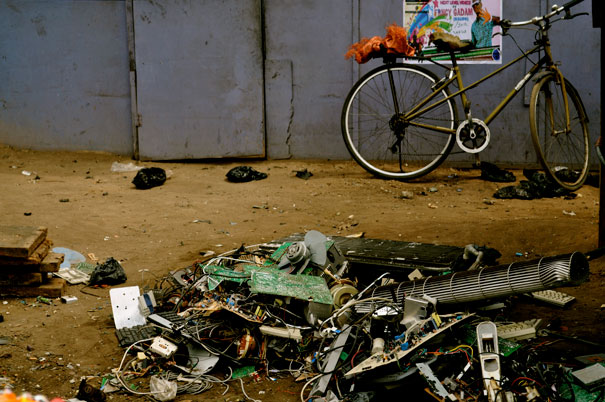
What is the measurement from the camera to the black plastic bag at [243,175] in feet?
21.7

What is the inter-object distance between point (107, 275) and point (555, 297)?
272 centimetres

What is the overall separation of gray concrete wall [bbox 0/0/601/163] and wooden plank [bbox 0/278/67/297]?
3805mm

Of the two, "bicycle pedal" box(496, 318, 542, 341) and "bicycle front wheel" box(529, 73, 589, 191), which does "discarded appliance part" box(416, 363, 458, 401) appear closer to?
"bicycle pedal" box(496, 318, 542, 341)

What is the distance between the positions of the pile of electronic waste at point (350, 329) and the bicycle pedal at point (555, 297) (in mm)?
345

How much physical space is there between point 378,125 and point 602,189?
3375 millimetres

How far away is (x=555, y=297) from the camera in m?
3.62

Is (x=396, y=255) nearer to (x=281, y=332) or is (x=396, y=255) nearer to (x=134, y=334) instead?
(x=281, y=332)

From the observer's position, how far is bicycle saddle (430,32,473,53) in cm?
579

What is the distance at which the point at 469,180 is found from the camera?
6500 mm

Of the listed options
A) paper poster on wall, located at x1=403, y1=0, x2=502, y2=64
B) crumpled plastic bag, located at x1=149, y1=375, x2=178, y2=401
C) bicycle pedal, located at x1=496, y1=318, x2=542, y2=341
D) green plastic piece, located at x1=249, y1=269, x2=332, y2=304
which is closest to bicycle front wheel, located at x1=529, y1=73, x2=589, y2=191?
paper poster on wall, located at x1=403, y1=0, x2=502, y2=64

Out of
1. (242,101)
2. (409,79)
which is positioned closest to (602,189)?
(409,79)

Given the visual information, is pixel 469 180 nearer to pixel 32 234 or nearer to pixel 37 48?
pixel 32 234

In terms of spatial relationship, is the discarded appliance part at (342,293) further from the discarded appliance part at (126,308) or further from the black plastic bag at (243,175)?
the black plastic bag at (243,175)

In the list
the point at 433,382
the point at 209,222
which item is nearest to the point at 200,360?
the point at 433,382
